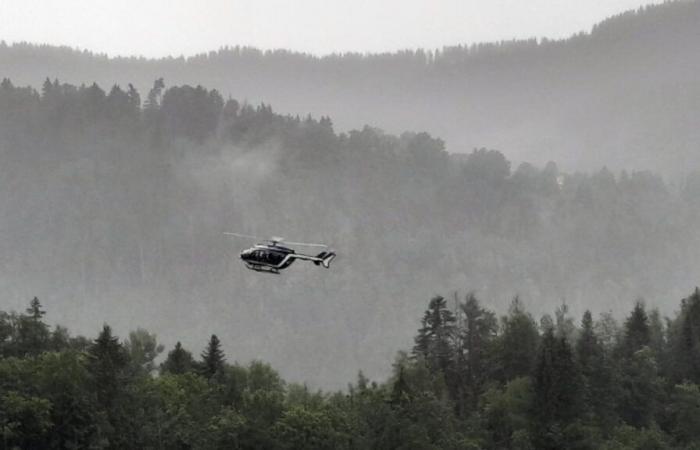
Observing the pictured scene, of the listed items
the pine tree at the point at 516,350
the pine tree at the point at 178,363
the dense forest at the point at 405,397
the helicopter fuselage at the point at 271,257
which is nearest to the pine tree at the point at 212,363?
the dense forest at the point at 405,397

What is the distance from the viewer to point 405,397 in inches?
4596

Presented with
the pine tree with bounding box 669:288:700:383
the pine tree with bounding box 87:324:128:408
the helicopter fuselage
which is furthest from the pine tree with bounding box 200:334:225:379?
the pine tree with bounding box 669:288:700:383

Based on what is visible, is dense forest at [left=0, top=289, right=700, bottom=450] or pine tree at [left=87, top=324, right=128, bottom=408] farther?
pine tree at [left=87, top=324, right=128, bottom=408]

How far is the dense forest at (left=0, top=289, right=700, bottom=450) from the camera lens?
10106cm

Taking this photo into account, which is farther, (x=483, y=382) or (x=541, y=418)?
(x=483, y=382)

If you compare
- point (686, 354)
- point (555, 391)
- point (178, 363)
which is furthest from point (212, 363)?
point (686, 354)

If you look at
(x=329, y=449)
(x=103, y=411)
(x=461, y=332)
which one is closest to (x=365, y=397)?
(x=329, y=449)

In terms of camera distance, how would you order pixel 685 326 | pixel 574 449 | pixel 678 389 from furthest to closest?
pixel 685 326 < pixel 678 389 < pixel 574 449

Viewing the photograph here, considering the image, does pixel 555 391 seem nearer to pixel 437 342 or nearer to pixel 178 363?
pixel 437 342

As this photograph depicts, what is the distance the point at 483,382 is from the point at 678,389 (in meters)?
29.6

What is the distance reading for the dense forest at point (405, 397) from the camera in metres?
101

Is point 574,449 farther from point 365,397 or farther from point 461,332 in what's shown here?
point 461,332

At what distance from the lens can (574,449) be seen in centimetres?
11769

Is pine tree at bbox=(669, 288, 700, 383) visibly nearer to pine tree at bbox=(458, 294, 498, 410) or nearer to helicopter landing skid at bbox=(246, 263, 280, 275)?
pine tree at bbox=(458, 294, 498, 410)
